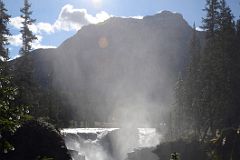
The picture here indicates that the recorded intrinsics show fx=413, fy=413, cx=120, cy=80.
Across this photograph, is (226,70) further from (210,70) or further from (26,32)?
(26,32)

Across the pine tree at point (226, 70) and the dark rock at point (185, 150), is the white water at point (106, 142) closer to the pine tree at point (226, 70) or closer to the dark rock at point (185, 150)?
the dark rock at point (185, 150)

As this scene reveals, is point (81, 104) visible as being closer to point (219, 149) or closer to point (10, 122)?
point (219, 149)

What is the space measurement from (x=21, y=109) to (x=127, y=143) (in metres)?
78.6

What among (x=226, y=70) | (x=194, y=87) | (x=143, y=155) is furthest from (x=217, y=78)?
(x=143, y=155)

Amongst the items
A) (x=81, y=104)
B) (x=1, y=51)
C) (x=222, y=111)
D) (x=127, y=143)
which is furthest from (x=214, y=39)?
(x=81, y=104)

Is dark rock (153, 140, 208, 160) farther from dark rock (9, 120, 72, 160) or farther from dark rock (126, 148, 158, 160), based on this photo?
dark rock (9, 120, 72, 160)

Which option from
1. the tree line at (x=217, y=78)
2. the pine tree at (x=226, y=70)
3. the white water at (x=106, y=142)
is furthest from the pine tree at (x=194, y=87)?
the white water at (x=106, y=142)

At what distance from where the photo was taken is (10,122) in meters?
8.62

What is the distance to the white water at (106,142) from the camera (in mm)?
69875

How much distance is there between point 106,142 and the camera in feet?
263

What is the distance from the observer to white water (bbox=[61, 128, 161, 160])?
69875 mm

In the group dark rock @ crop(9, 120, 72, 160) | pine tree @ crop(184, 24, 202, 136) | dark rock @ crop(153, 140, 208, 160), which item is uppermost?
pine tree @ crop(184, 24, 202, 136)

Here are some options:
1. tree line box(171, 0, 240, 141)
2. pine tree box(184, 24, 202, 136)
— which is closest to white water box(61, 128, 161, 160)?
pine tree box(184, 24, 202, 136)

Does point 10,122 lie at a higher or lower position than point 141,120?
higher
